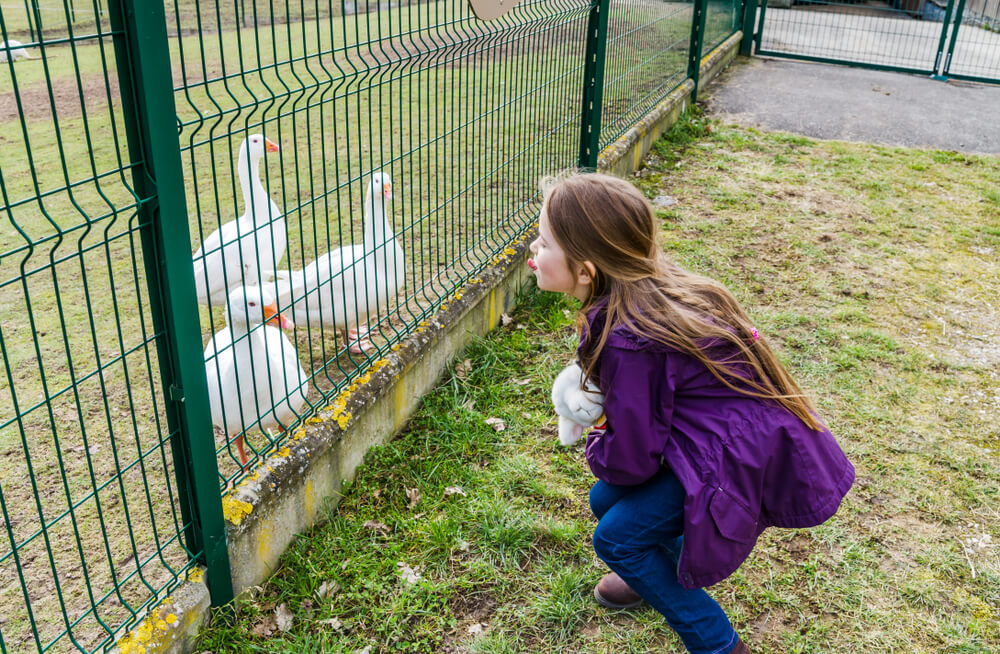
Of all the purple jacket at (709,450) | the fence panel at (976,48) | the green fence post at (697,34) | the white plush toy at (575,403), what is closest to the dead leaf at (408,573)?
the white plush toy at (575,403)

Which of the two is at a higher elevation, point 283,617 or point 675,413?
point 675,413

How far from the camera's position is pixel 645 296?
89.6 inches

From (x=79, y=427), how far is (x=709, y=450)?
2911 millimetres

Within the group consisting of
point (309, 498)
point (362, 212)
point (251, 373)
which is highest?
point (362, 212)

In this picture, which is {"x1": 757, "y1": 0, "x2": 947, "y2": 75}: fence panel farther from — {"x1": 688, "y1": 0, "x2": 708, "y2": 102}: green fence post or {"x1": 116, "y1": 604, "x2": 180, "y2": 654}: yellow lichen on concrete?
{"x1": 116, "y1": 604, "x2": 180, "y2": 654}: yellow lichen on concrete

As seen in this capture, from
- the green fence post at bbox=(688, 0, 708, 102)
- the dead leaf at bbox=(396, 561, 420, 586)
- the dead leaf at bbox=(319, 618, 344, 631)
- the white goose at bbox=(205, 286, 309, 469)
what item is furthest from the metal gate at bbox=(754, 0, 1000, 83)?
the dead leaf at bbox=(319, 618, 344, 631)

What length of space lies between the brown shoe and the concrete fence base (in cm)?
112

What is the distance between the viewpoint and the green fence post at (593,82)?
212 inches

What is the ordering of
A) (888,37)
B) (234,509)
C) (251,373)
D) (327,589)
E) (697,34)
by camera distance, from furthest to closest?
(888,37) < (697,34) < (251,373) < (327,589) < (234,509)

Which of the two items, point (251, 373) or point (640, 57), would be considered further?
point (640, 57)

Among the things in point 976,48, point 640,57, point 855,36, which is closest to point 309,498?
point 640,57

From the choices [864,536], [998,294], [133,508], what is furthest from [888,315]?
[133,508]

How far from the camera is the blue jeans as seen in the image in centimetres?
236

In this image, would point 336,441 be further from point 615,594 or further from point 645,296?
point 645,296
